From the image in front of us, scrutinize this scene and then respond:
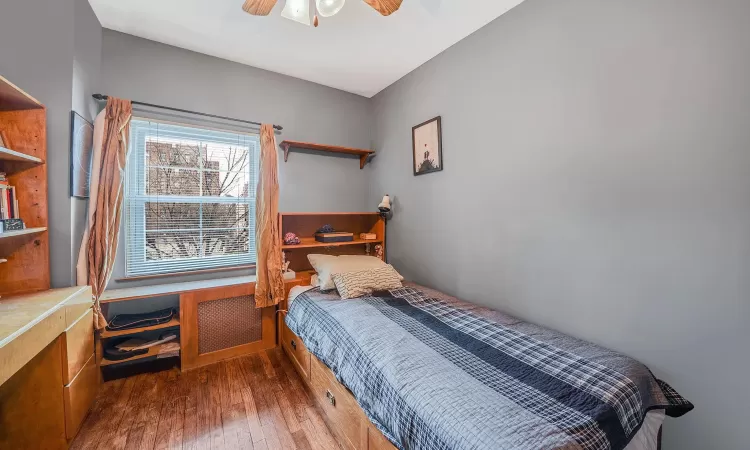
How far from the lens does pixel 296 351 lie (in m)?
2.24

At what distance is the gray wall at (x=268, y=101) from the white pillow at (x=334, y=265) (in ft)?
→ 2.32

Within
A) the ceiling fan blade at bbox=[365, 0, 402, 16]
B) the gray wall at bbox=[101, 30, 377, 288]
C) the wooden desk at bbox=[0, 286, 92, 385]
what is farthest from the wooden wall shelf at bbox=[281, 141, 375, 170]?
the wooden desk at bbox=[0, 286, 92, 385]

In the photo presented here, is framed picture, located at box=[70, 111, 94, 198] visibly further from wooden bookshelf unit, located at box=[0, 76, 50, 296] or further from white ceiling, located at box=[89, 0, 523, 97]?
white ceiling, located at box=[89, 0, 523, 97]

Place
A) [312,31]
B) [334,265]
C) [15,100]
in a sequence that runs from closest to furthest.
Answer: [15,100], [312,31], [334,265]

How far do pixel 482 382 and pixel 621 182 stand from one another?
120 cm

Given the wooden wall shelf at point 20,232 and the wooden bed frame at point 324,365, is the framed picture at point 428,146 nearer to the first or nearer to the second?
the wooden bed frame at point 324,365

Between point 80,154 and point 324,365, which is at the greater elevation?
point 80,154

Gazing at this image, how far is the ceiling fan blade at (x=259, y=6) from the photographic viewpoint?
4.96 ft

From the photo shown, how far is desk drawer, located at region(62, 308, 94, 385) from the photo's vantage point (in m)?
1.54

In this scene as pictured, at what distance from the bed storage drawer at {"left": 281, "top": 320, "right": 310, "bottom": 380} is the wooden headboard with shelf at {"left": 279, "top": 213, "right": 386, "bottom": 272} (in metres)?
0.65

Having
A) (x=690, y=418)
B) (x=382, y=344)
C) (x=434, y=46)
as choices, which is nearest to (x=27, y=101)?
(x=382, y=344)

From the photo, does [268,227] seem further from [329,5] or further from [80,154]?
[329,5]

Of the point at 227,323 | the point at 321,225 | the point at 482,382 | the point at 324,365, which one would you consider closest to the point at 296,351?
the point at 324,365

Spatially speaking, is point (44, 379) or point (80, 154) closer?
point (44, 379)
